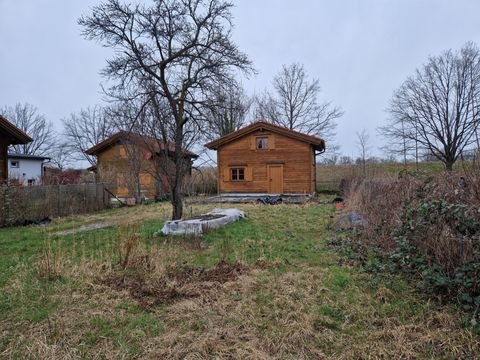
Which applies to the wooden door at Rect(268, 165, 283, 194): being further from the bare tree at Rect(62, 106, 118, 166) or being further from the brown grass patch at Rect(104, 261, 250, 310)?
the bare tree at Rect(62, 106, 118, 166)

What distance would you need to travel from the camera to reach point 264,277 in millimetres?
5082

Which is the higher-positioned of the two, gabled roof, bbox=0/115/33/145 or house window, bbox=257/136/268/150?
house window, bbox=257/136/268/150

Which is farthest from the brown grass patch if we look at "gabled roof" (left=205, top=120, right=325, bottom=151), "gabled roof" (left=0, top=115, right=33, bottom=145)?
"gabled roof" (left=205, top=120, right=325, bottom=151)

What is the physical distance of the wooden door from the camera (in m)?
23.5

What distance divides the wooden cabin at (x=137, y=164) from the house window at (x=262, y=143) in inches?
226

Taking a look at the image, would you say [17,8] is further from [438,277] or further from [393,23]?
[393,23]

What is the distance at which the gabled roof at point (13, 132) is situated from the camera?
44.0 feet

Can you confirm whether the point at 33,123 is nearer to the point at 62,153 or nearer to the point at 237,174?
the point at 62,153

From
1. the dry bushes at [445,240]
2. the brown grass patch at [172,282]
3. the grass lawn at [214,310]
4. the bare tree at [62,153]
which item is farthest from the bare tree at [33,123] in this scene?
Result: the dry bushes at [445,240]

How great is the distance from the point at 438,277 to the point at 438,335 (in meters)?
0.92

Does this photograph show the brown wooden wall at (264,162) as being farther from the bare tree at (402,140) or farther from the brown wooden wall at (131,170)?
the bare tree at (402,140)

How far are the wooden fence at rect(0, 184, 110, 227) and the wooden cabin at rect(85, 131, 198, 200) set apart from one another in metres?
2.34

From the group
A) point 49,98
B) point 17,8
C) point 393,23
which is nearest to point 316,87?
point 393,23

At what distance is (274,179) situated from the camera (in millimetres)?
23562
